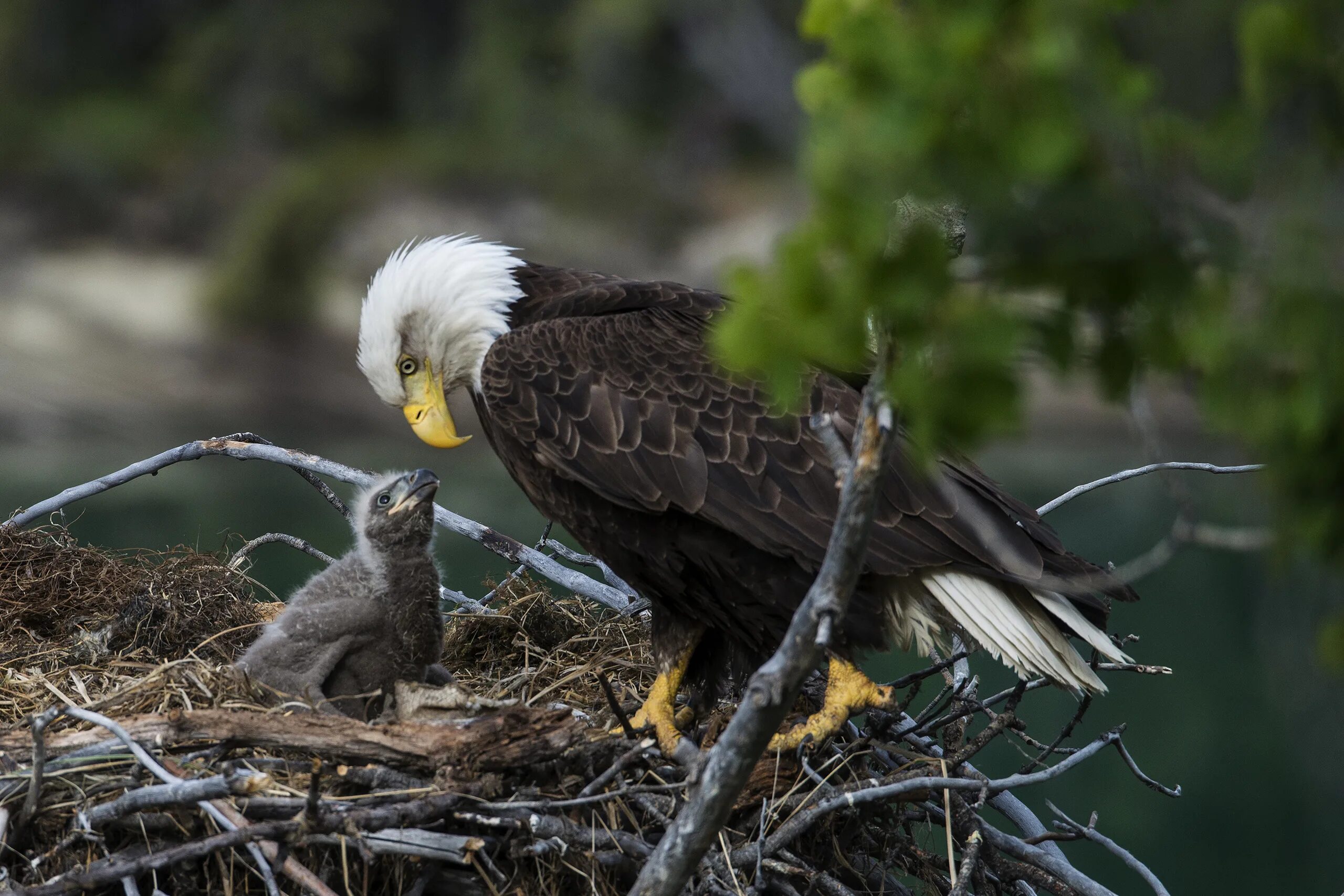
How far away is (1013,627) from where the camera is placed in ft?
8.25

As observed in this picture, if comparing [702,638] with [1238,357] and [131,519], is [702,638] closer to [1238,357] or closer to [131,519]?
[1238,357]

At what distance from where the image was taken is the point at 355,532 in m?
3.01

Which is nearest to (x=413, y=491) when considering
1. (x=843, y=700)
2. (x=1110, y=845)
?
(x=843, y=700)

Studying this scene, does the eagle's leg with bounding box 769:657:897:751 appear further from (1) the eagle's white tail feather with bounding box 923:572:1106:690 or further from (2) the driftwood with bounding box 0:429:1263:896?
(1) the eagle's white tail feather with bounding box 923:572:1106:690

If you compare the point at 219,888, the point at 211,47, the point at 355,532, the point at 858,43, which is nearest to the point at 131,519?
the point at 355,532

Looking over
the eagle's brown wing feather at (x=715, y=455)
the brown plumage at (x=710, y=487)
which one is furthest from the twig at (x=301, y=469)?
the eagle's brown wing feather at (x=715, y=455)

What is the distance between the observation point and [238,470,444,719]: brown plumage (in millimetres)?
2607

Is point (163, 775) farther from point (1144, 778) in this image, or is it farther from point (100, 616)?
point (1144, 778)

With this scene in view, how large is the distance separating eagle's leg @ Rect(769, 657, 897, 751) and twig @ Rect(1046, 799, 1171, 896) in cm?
39

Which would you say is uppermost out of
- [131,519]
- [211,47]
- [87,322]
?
[211,47]

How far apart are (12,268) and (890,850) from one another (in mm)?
14191

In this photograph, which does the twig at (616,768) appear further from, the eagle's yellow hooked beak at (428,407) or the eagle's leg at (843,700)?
the eagle's yellow hooked beak at (428,407)

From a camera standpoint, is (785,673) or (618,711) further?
(618,711)

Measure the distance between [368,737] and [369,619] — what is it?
60 cm
